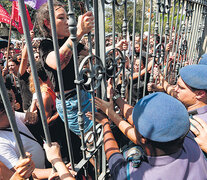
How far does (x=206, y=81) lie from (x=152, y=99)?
905 mm

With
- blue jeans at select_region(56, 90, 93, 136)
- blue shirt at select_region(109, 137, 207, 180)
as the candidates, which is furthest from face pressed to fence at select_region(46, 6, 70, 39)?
blue shirt at select_region(109, 137, 207, 180)

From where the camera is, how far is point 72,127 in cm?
201

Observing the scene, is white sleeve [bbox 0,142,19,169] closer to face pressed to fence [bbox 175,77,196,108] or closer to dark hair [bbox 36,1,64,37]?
dark hair [bbox 36,1,64,37]

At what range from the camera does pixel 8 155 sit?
4.10ft

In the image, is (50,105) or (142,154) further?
(50,105)

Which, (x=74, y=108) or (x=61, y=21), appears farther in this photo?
(x=74, y=108)

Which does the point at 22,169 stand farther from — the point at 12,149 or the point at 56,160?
the point at 12,149

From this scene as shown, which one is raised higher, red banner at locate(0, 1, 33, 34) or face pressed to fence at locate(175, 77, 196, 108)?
red banner at locate(0, 1, 33, 34)

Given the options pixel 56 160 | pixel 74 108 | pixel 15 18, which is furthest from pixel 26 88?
pixel 56 160

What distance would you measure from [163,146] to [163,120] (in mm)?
191

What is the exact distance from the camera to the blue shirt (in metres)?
1.06

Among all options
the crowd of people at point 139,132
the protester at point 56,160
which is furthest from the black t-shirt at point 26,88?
the protester at point 56,160

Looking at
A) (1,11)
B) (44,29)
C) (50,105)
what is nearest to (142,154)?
(44,29)

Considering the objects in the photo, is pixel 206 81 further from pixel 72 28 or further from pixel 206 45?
pixel 206 45
